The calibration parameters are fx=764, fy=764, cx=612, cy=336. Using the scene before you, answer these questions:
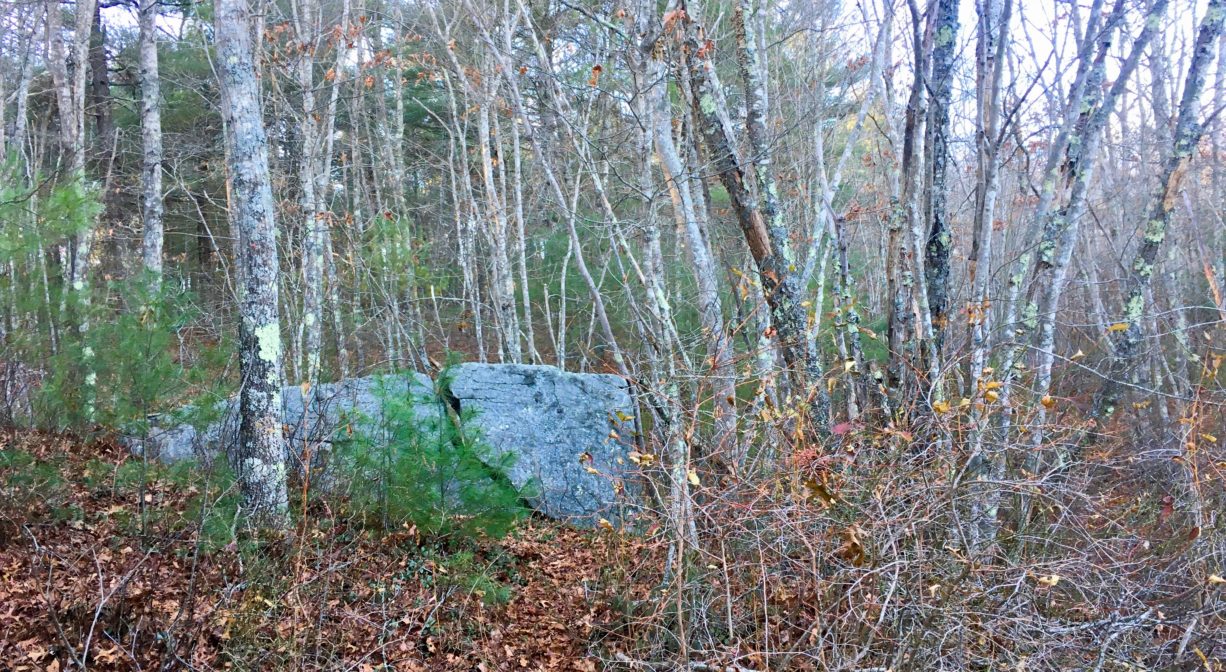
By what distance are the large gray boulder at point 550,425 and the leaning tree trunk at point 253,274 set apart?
61.1 inches

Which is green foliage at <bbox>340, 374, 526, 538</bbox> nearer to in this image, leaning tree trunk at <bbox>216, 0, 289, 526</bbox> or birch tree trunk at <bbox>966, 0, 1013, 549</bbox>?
leaning tree trunk at <bbox>216, 0, 289, 526</bbox>

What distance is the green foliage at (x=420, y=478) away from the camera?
505 centimetres

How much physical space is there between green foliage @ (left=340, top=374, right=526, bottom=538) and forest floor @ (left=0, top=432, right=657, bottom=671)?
0.15m

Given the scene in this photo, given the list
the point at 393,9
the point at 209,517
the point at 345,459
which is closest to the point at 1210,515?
the point at 345,459

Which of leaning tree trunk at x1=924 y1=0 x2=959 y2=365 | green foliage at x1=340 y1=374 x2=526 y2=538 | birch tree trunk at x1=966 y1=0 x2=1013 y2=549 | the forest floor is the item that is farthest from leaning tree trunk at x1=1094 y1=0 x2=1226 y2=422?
green foliage at x1=340 y1=374 x2=526 y2=538

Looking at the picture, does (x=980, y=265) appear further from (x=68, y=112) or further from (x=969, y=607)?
(x=68, y=112)

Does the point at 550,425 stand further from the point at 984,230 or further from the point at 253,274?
the point at 984,230

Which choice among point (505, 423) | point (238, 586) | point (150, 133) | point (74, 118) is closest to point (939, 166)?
point (505, 423)

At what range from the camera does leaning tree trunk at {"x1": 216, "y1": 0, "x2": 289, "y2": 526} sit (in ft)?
14.9

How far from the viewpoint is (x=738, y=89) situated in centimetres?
1013

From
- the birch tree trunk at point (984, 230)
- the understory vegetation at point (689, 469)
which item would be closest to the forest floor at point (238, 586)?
the understory vegetation at point (689, 469)

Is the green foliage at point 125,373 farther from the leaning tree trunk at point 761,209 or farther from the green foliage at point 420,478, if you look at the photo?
the leaning tree trunk at point 761,209

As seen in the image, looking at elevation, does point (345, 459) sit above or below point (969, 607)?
above

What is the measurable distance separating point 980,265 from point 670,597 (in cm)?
299
